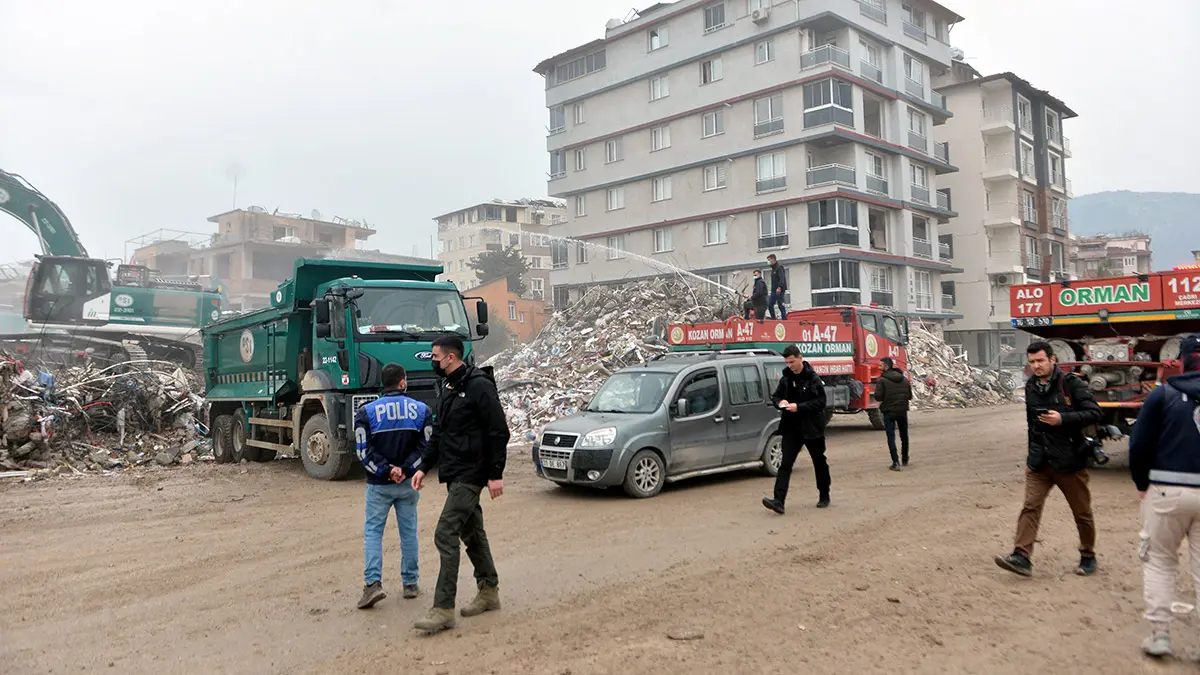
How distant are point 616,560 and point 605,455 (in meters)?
2.79

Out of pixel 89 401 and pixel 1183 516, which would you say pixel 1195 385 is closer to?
pixel 1183 516

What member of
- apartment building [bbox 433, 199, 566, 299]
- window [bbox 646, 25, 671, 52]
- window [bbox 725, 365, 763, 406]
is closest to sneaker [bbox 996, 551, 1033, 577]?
window [bbox 725, 365, 763, 406]

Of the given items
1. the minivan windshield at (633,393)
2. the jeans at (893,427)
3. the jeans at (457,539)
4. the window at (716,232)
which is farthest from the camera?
the window at (716,232)

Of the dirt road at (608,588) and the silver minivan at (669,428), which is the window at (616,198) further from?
the dirt road at (608,588)

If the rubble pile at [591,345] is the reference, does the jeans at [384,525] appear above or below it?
below

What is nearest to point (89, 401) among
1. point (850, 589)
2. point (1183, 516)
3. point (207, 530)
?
point (207, 530)

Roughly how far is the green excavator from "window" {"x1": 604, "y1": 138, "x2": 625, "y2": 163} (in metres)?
25.6

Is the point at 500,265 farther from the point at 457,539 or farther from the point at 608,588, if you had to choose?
the point at 457,539

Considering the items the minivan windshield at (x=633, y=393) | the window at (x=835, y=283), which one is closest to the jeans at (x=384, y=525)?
the minivan windshield at (x=633, y=393)

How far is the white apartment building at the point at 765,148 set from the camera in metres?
36.1

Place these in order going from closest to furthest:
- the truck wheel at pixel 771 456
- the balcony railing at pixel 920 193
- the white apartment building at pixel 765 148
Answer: the truck wheel at pixel 771 456 < the white apartment building at pixel 765 148 < the balcony railing at pixel 920 193

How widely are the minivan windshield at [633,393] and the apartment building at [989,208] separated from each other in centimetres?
4067

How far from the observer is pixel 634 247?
141 ft

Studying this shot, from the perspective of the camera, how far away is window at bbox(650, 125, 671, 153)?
41656mm
